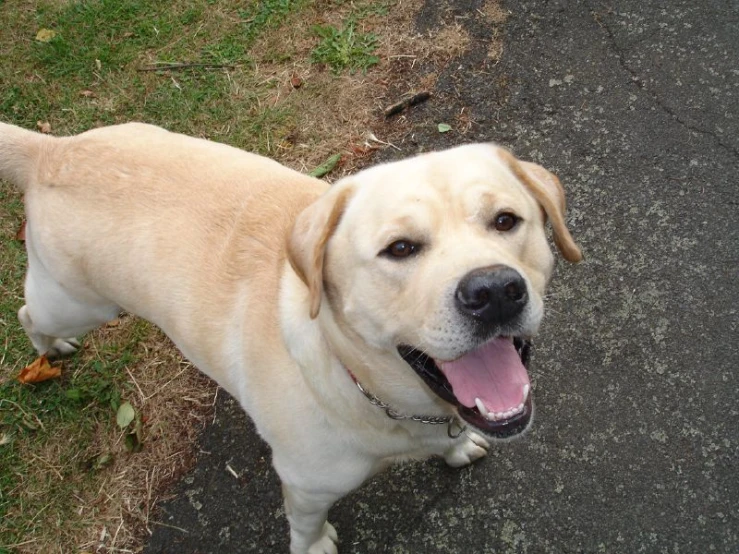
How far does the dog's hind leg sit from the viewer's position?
2739mm

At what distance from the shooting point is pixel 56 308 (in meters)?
2.82

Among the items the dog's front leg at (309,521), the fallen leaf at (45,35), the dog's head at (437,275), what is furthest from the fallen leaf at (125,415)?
the fallen leaf at (45,35)

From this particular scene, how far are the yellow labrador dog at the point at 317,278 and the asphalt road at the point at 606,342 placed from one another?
0.31 metres

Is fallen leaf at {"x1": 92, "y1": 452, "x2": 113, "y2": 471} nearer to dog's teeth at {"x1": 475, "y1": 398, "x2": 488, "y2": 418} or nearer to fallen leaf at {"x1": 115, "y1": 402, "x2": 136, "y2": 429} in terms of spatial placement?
fallen leaf at {"x1": 115, "y1": 402, "x2": 136, "y2": 429}

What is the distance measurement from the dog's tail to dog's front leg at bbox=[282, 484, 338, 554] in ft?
5.69

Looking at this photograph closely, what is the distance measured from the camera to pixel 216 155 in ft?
8.51

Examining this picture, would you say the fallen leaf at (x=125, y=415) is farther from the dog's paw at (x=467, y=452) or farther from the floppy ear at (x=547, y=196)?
the floppy ear at (x=547, y=196)

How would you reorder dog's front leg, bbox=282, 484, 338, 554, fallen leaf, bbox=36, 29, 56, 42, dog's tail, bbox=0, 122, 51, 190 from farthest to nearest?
fallen leaf, bbox=36, 29, 56, 42
dog's tail, bbox=0, 122, 51, 190
dog's front leg, bbox=282, 484, 338, 554

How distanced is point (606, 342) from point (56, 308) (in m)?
2.68

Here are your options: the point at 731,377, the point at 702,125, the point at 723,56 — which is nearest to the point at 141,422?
the point at 731,377

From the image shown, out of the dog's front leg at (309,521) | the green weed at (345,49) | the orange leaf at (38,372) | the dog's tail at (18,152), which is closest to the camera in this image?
the dog's front leg at (309,521)

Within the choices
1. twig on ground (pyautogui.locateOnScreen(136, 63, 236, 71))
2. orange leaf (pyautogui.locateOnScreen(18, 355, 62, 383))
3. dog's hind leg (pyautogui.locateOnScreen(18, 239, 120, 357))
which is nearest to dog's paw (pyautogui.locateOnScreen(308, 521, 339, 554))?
dog's hind leg (pyautogui.locateOnScreen(18, 239, 120, 357))

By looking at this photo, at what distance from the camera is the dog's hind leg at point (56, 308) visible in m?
2.74

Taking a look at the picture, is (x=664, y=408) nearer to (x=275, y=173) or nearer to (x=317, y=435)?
(x=317, y=435)
